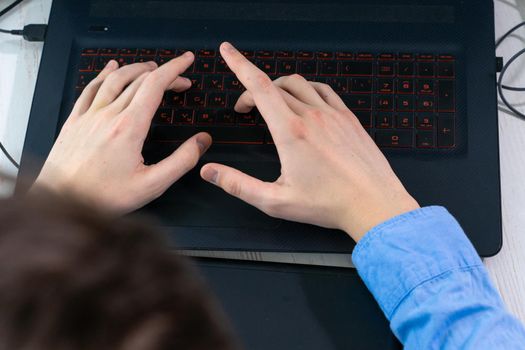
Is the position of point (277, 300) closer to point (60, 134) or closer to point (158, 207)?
point (158, 207)

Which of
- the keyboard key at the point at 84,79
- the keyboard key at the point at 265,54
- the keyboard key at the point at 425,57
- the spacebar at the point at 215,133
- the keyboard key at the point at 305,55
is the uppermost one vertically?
the keyboard key at the point at 425,57

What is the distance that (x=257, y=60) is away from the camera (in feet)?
2.20

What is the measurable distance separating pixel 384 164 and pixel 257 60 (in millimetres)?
206

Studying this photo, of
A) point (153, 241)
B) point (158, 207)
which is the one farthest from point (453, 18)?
point (153, 241)

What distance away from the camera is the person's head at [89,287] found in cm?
24

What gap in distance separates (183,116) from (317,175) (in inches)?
7.4

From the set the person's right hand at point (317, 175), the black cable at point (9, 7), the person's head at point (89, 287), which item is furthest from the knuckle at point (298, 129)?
the black cable at point (9, 7)

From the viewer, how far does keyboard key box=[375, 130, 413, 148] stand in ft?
2.05

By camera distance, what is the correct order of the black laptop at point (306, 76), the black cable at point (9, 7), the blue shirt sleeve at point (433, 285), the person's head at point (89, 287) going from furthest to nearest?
the black cable at point (9, 7) → the black laptop at point (306, 76) → the blue shirt sleeve at point (433, 285) → the person's head at point (89, 287)

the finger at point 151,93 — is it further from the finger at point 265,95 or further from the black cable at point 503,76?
the black cable at point 503,76

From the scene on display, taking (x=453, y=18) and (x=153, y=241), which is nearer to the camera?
(x=153, y=241)

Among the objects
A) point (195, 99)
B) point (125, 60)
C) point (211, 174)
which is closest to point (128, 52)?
point (125, 60)

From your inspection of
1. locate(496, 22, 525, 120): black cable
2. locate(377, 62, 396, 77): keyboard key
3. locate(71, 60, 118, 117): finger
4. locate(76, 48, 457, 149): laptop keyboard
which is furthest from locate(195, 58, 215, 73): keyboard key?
locate(496, 22, 525, 120): black cable

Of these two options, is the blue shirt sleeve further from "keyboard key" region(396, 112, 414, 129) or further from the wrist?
"keyboard key" region(396, 112, 414, 129)
